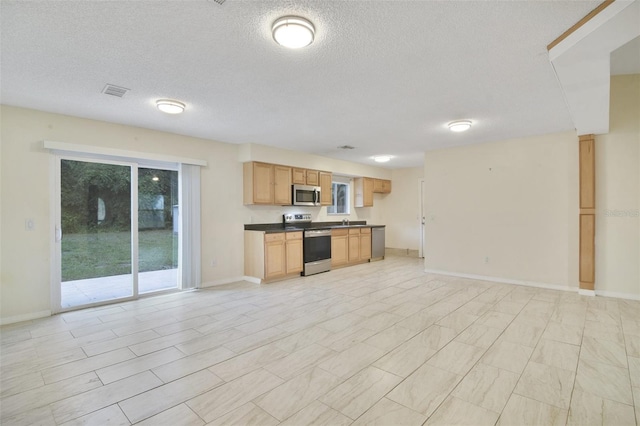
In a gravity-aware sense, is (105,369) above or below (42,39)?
below

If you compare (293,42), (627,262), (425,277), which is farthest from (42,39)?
(627,262)

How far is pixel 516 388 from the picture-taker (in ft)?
7.14

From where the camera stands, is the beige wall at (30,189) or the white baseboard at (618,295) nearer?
the beige wall at (30,189)

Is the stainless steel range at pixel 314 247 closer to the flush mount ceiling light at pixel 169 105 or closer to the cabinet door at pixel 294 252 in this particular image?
the cabinet door at pixel 294 252

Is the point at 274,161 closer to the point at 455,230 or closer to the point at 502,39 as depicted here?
the point at 455,230

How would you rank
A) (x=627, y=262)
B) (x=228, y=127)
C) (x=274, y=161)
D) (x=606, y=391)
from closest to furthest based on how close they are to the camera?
(x=606, y=391) → (x=627, y=262) → (x=228, y=127) → (x=274, y=161)

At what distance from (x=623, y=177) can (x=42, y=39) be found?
671 cm

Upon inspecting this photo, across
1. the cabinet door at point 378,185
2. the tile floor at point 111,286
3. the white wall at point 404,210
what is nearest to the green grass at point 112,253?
the tile floor at point 111,286

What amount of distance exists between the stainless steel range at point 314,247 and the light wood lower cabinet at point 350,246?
0.23 metres

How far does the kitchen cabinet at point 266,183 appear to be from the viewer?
564cm

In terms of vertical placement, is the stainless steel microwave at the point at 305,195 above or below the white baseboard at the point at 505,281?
above

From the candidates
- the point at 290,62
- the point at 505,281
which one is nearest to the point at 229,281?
the point at 290,62

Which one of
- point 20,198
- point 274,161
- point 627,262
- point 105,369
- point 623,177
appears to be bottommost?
point 105,369

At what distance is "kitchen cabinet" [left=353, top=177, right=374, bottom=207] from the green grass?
4.80m
